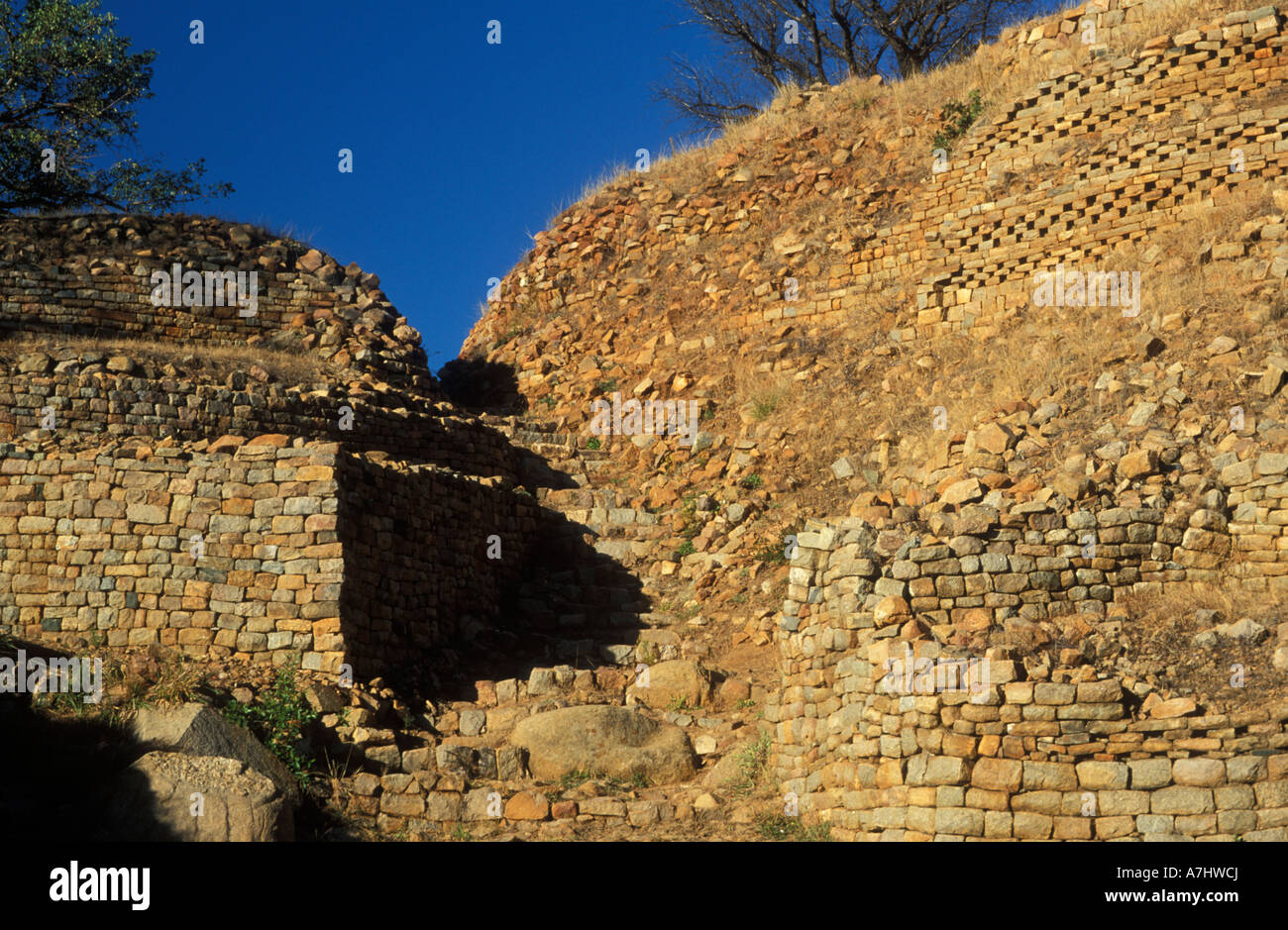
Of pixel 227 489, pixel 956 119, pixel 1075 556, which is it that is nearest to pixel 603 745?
pixel 1075 556

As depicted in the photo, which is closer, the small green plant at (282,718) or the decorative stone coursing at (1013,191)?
the small green plant at (282,718)

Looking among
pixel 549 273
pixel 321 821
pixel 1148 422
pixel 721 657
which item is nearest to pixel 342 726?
pixel 321 821

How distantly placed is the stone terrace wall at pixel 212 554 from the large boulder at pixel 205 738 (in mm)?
1517

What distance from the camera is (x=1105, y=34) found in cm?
1823

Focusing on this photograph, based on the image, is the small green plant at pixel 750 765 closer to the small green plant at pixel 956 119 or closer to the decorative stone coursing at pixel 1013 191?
the decorative stone coursing at pixel 1013 191

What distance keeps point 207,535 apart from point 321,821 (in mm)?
3197

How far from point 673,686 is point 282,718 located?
3291 millimetres

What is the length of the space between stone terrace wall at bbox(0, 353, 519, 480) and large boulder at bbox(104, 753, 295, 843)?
225 inches

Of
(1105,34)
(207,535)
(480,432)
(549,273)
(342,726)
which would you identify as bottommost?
(342,726)

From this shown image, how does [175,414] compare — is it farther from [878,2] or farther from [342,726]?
[878,2]

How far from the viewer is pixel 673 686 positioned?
11398 mm

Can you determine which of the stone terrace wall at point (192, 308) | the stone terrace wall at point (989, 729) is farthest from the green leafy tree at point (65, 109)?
the stone terrace wall at point (989, 729)

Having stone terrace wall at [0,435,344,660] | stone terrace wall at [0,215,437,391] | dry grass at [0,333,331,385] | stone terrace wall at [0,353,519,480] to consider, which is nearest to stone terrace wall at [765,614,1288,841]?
stone terrace wall at [0,435,344,660]

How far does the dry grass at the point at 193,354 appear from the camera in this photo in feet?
51.4
